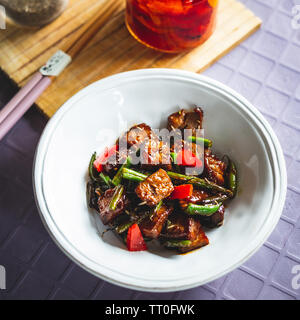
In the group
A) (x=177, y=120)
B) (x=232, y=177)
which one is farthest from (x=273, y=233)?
(x=177, y=120)

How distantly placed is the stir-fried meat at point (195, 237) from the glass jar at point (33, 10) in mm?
975

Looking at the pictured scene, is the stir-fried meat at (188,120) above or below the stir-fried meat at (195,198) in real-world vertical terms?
above

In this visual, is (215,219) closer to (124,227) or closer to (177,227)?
(177,227)

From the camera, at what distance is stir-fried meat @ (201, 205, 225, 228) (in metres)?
1.09

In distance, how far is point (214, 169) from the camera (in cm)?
113

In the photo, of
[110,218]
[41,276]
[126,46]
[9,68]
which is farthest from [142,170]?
[9,68]

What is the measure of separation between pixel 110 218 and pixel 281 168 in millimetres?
496

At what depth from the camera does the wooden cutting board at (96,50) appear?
145 cm

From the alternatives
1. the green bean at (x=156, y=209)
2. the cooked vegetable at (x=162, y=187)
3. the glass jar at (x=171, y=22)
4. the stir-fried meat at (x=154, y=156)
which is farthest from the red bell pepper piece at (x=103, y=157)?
the glass jar at (x=171, y=22)

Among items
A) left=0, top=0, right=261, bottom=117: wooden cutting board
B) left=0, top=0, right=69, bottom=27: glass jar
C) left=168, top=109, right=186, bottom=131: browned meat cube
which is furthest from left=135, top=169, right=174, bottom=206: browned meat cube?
left=0, top=0, right=69, bottom=27: glass jar

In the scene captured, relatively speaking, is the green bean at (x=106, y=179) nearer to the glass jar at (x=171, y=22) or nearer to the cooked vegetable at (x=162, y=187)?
the cooked vegetable at (x=162, y=187)

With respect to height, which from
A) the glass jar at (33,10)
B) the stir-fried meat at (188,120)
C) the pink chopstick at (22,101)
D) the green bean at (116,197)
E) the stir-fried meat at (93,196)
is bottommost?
the stir-fried meat at (188,120)

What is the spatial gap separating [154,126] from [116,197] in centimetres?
33
